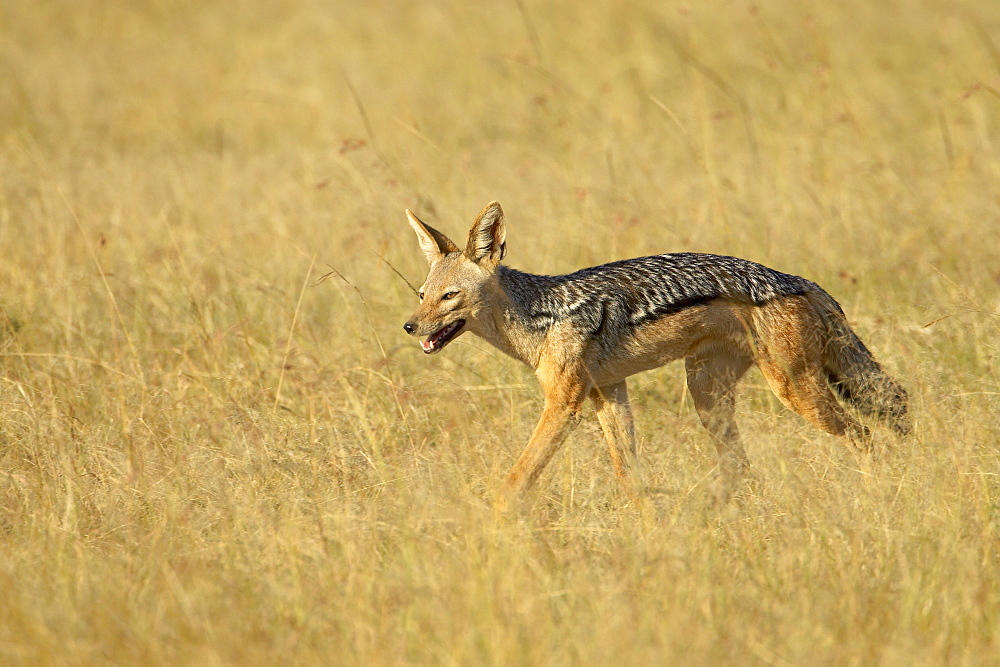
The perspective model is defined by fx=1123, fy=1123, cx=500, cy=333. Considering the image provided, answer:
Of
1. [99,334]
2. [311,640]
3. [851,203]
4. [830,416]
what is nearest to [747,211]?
[851,203]

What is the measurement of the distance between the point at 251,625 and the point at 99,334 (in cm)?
427

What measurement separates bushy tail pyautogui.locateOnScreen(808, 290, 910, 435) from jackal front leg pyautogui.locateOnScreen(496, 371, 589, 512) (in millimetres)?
1331

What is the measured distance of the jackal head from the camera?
5770 mm

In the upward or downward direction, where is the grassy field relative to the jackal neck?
downward

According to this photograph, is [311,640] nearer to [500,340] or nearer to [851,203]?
[500,340]

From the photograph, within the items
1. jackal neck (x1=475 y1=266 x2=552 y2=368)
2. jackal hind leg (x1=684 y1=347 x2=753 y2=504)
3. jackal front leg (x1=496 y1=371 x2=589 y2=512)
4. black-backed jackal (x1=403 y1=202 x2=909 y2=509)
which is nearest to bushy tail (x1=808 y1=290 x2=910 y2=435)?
black-backed jackal (x1=403 y1=202 x2=909 y2=509)

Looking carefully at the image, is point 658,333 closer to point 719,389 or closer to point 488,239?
point 719,389

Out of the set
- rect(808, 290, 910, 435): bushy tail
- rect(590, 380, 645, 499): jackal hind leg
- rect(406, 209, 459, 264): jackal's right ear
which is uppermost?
rect(406, 209, 459, 264): jackal's right ear

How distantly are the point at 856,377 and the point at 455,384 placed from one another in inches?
89.2

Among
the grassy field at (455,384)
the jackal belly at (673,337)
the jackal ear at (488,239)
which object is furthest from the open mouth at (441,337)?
the jackal belly at (673,337)

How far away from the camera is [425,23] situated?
16.7 m

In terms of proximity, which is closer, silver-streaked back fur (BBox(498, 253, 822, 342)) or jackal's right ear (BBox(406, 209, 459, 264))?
silver-streaked back fur (BBox(498, 253, 822, 342))

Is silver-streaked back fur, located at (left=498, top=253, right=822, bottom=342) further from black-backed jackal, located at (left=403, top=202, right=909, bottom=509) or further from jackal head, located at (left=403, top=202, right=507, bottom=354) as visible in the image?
jackal head, located at (left=403, top=202, right=507, bottom=354)

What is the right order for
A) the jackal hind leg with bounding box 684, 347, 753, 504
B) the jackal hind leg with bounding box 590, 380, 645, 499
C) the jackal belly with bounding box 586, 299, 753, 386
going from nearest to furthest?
the jackal hind leg with bounding box 590, 380, 645, 499 → the jackal belly with bounding box 586, 299, 753, 386 → the jackal hind leg with bounding box 684, 347, 753, 504
